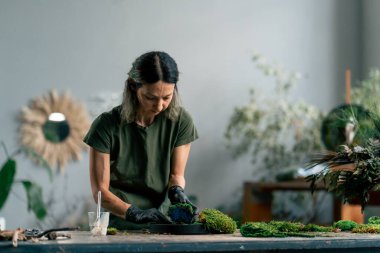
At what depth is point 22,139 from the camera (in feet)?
24.4

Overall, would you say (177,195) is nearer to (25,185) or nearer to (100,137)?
(100,137)

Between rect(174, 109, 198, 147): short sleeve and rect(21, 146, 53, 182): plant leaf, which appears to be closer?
rect(174, 109, 198, 147): short sleeve

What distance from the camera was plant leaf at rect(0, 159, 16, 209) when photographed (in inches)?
260

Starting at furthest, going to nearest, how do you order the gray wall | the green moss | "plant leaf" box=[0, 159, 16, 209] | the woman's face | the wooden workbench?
the gray wall < "plant leaf" box=[0, 159, 16, 209] < the woman's face < the green moss < the wooden workbench

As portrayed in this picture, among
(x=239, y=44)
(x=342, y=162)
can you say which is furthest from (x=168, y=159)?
(x=239, y=44)

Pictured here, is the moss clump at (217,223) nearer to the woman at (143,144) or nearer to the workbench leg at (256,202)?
the woman at (143,144)

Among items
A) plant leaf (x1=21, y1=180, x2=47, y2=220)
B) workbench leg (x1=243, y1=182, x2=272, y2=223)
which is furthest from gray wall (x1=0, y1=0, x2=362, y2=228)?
workbench leg (x1=243, y1=182, x2=272, y2=223)

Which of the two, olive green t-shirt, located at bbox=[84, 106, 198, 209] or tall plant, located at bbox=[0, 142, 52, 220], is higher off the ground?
olive green t-shirt, located at bbox=[84, 106, 198, 209]

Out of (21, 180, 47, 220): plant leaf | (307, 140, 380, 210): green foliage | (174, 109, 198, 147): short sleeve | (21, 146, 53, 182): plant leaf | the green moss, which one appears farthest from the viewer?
(21, 146, 53, 182): plant leaf

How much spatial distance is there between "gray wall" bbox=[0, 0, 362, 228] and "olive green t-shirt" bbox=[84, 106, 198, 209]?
365 centimetres

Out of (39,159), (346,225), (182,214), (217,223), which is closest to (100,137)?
(182,214)

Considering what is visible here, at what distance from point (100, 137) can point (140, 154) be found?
0.23 m

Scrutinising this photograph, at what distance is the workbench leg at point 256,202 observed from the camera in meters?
7.70

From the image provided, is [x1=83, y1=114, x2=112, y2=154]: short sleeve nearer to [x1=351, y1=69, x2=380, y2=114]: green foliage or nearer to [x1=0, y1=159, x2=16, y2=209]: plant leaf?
[x1=0, y1=159, x2=16, y2=209]: plant leaf
